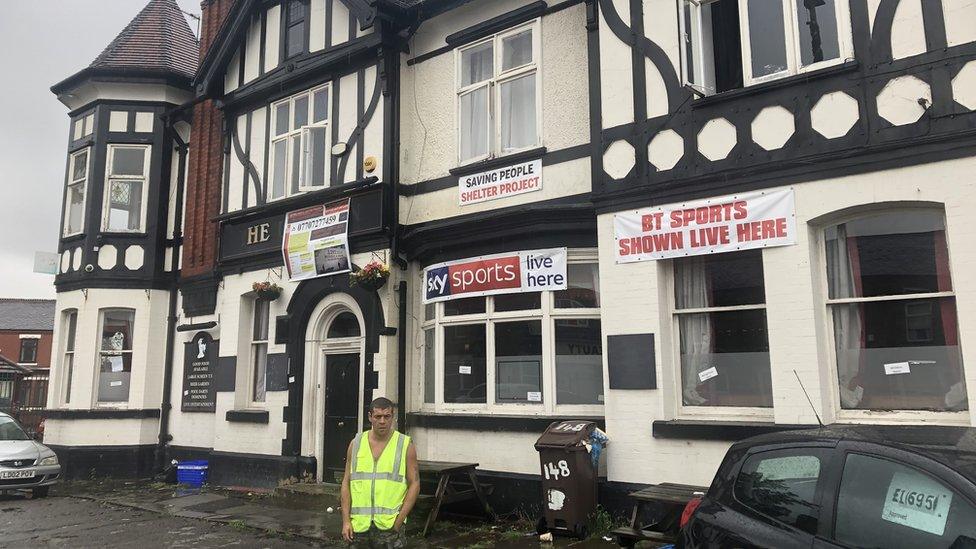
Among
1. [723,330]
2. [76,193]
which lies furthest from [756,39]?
[76,193]

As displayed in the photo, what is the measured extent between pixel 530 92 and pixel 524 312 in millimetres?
3159

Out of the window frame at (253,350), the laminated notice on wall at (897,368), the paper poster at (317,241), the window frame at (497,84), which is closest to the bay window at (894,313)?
the laminated notice on wall at (897,368)

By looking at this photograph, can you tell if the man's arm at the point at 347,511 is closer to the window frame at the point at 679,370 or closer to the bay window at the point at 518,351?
the window frame at the point at 679,370

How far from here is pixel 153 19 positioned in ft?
58.5

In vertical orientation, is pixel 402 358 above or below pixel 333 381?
above

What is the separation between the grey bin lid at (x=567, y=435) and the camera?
313 inches

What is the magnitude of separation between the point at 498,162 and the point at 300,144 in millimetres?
4419

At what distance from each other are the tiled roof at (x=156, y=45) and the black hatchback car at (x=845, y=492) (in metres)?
15.4

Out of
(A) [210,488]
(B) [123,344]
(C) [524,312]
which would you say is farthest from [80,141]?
(C) [524,312]

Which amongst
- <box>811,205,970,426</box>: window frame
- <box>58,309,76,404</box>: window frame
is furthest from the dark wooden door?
<box>58,309,76,404</box>: window frame

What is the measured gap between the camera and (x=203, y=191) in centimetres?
1524

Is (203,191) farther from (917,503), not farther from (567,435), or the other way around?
(917,503)

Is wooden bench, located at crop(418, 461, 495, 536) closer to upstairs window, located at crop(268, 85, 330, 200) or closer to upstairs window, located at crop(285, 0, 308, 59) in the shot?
upstairs window, located at crop(268, 85, 330, 200)

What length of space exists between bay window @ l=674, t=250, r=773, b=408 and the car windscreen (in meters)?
13.2
